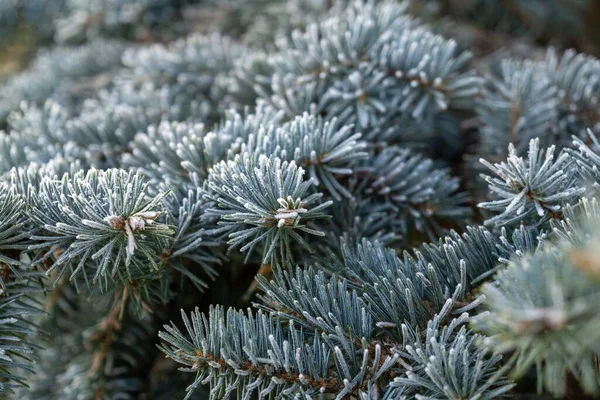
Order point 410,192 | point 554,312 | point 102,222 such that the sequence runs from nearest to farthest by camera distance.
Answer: point 554,312, point 102,222, point 410,192

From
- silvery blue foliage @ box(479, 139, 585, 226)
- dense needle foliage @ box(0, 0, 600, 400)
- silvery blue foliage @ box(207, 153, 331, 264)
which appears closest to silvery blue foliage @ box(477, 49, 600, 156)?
dense needle foliage @ box(0, 0, 600, 400)

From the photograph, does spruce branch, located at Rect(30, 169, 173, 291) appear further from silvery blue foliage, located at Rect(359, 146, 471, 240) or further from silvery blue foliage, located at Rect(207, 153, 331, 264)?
silvery blue foliage, located at Rect(359, 146, 471, 240)

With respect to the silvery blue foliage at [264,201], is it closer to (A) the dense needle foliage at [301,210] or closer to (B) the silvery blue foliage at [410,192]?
(A) the dense needle foliage at [301,210]

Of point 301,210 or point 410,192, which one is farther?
point 410,192

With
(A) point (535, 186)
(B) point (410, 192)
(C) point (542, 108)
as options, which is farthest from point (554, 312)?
(C) point (542, 108)

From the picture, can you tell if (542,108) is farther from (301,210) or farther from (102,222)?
(102,222)

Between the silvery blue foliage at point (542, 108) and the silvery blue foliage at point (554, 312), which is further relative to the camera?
the silvery blue foliage at point (542, 108)

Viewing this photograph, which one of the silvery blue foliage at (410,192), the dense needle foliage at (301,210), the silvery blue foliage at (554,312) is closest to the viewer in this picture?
the silvery blue foliage at (554,312)

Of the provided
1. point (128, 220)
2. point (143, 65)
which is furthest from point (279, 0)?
point (128, 220)

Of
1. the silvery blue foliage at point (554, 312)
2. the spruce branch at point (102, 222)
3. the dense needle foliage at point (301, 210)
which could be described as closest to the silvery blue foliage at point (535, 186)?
the dense needle foliage at point (301, 210)

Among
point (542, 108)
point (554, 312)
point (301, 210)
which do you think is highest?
point (542, 108)

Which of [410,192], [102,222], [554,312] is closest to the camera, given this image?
[554,312]

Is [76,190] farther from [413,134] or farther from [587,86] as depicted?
[587,86]
